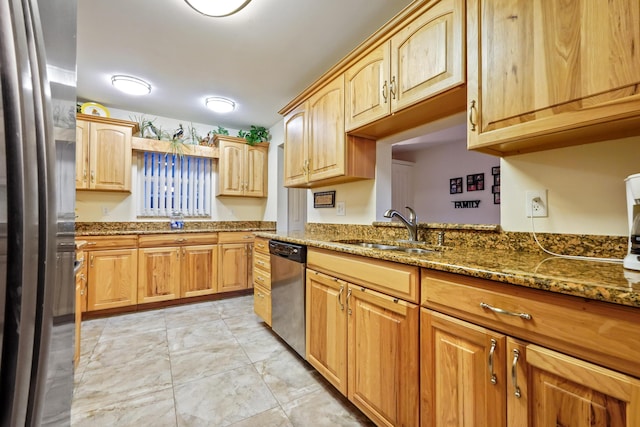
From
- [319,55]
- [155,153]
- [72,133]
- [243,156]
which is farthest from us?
[243,156]

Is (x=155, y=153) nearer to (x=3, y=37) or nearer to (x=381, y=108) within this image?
(x=381, y=108)

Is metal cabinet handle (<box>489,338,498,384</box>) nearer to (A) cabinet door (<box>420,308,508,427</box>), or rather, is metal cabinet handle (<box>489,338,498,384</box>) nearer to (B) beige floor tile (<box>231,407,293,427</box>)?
(A) cabinet door (<box>420,308,508,427</box>)

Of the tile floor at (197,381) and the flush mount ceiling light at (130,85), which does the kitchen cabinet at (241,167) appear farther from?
the tile floor at (197,381)

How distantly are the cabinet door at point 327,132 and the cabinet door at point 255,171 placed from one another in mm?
1858

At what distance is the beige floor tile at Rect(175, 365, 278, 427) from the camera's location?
1.46 metres

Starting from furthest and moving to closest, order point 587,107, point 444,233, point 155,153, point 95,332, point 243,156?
point 243,156 < point 155,153 < point 95,332 < point 444,233 < point 587,107

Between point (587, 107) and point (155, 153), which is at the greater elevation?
point (155, 153)

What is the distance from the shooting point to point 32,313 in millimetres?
395

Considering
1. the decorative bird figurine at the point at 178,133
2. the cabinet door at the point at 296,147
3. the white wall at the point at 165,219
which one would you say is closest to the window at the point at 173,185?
the white wall at the point at 165,219

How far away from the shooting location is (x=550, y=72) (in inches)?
38.9

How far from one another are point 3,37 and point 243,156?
3.77 m

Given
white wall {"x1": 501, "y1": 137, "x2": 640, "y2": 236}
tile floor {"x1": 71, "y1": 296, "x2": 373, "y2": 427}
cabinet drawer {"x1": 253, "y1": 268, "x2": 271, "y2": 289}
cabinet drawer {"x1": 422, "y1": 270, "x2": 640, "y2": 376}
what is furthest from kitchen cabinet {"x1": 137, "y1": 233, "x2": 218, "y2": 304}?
white wall {"x1": 501, "y1": 137, "x2": 640, "y2": 236}

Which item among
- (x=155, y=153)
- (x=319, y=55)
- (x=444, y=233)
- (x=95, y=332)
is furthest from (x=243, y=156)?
(x=444, y=233)

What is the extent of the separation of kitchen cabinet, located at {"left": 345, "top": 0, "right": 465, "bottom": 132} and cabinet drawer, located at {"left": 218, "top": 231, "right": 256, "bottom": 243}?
234cm
